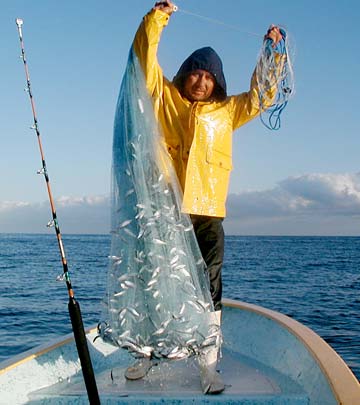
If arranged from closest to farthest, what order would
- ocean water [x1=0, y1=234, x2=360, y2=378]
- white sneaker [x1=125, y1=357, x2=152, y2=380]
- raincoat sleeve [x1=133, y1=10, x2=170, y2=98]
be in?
raincoat sleeve [x1=133, y1=10, x2=170, y2=98] → white sneaker [x1=125, y1=357, x2=152, y2=380] → ocean water [x1=0, y1=234, x2=360, y2=378]

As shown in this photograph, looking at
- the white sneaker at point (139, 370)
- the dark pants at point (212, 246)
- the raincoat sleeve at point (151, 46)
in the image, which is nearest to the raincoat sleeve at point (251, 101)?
the raincoat sleeve at point (151, 46)

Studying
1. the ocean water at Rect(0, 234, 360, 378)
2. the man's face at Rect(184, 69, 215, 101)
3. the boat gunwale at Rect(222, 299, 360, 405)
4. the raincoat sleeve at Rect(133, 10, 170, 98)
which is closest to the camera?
the boat gunwale at Rect(222, 299, 360, 405)

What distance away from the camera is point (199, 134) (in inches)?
154

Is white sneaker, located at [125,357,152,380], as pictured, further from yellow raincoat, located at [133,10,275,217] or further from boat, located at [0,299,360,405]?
yellow raincoat, located at [133,10,275,217]

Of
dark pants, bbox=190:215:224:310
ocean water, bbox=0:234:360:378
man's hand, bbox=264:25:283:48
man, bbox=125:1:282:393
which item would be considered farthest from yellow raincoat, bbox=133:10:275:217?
ocean water, bbox=0:234:360:378

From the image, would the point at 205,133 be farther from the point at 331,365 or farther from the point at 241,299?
the point at 241,299

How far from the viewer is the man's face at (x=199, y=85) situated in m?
A: 3.99

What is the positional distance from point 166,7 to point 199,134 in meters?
0.90

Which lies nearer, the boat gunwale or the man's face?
the boat gunwale

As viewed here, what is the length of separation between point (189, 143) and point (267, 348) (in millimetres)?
2321

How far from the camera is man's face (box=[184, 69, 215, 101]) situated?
3.99m

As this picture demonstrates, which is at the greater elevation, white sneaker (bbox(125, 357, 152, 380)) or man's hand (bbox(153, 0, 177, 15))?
man's hand (bbox(153, 0, 177, 15))

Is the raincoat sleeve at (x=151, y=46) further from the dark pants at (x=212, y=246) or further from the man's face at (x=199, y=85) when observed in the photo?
the dark pants at (x=212, y=246)

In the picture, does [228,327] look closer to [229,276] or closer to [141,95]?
[141,95]
